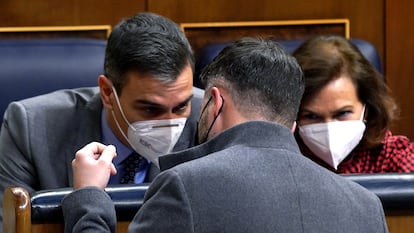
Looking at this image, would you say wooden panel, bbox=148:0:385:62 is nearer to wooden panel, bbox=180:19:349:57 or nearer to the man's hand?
wooden panel, bbox=180:19:349:57

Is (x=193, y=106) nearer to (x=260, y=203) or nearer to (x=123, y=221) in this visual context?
(x=123, y=221)

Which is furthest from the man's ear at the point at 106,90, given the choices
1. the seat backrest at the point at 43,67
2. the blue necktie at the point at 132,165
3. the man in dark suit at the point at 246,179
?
the man in dark suit at the point at 246,179

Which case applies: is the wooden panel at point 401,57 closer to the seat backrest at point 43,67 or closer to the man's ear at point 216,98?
the seat backrest at point 43,67

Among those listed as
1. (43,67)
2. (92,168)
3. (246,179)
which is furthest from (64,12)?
(246,179)

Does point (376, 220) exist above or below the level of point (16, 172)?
above

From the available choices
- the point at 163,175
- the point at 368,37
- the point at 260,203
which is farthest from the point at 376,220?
the point at 368,37

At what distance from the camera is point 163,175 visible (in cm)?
129

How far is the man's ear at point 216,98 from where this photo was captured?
1387mm

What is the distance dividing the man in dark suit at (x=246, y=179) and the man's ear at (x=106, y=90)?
2.20 ft

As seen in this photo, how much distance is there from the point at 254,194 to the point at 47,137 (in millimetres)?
934

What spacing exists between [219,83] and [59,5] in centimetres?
162

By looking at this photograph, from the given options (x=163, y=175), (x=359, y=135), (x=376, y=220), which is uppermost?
(x=163, y=175)

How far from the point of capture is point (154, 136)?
2.11m

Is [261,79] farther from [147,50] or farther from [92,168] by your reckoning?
[147,50]
